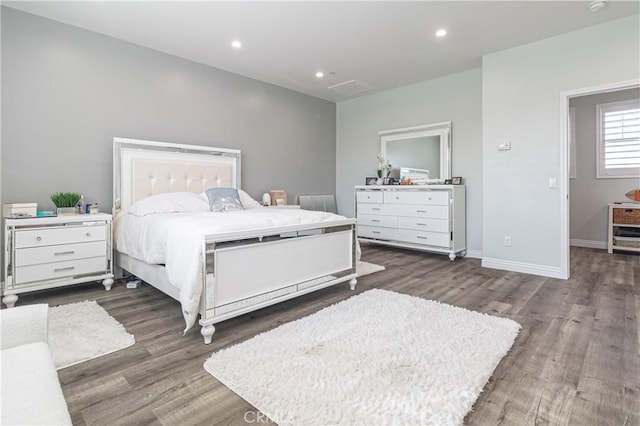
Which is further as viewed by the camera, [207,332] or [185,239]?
[185,239]

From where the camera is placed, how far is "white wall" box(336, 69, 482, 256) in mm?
4676

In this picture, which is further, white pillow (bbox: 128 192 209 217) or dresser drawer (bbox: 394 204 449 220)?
dresser drawer (bbox: 394 204 449 220)

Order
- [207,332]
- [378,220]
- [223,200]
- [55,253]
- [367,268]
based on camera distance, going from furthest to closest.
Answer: [378,220] < [367,268] < [223,200] < [55,253] < [207,332]

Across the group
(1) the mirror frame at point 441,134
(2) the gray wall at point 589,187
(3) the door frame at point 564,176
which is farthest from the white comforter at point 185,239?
(2) the gray wall at point 589,187

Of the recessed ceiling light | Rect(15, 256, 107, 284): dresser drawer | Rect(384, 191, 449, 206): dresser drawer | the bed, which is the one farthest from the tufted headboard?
the recessed ceiling light

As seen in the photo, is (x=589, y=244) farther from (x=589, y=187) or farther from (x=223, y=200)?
(x=223, y=200)

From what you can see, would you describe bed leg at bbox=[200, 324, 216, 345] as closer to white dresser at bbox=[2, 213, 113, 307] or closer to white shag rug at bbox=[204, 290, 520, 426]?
white shag rug at bbox=[204, 290, 520, 426]

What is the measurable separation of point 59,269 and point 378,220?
13.1ft

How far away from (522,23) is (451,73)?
1477 mm

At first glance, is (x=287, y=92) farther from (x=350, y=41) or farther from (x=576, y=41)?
(x=576, y=41)

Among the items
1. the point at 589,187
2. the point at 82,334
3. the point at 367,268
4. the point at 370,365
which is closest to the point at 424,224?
the point at 367,268

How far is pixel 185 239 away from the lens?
7.16 feet

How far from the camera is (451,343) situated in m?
2.04

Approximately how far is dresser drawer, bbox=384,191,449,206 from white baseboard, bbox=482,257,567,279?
3.02 feet
